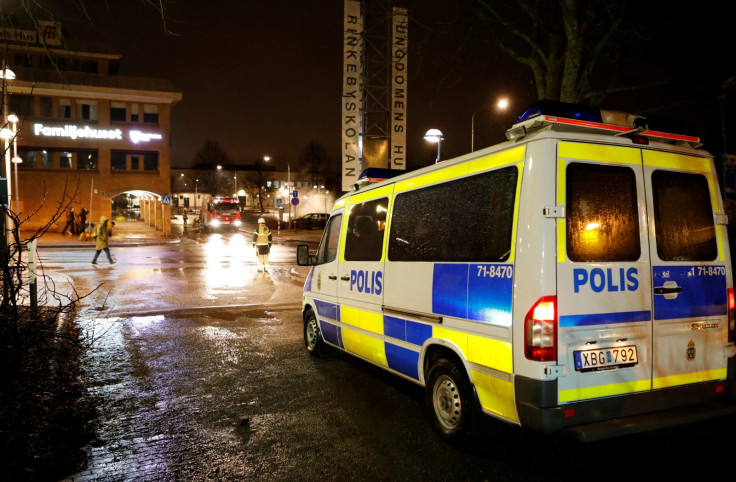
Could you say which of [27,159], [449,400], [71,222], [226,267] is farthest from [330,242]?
[27,159]

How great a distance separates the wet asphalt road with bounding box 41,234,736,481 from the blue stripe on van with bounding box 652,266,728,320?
3.77 ft

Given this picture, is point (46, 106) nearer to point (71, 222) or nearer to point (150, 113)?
point (150, 113)

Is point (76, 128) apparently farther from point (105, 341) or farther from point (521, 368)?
point (521, 368)

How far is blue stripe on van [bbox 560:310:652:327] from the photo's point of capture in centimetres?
352

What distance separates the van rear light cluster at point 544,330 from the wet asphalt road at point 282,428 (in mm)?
981

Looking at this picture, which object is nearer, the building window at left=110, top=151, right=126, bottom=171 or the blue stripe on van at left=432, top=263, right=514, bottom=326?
the blue stripe on van at left=432, top=263, right=514, bottom=326

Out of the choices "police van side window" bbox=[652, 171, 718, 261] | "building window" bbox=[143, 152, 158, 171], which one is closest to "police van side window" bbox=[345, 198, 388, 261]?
"police van side window" bbox=[652, 171, 718, 261]

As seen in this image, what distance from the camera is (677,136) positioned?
4164mm

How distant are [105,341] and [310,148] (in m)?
75.9

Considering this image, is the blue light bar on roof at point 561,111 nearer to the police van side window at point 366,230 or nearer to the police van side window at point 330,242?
the police van side window at point 366,230

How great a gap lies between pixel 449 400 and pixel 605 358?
4.32 ft

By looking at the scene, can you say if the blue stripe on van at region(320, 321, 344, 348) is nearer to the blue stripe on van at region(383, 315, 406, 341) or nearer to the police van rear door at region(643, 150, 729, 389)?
the blue stripe on van at region(383, 315, 406, 341)

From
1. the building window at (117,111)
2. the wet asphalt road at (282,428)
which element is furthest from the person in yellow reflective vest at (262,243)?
the building window at (117,111)

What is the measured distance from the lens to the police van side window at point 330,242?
22.2 feet
